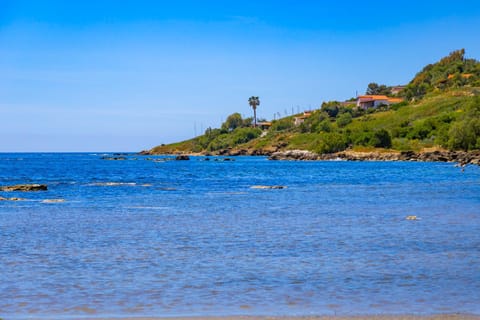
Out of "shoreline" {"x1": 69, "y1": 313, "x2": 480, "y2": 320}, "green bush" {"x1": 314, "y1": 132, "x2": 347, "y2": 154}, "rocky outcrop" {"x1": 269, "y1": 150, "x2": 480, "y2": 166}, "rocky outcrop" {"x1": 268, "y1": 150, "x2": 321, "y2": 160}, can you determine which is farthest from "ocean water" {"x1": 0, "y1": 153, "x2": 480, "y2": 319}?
"green bush" {"x1": 314, "y1": 132, "x2": 347, "y2": 154}

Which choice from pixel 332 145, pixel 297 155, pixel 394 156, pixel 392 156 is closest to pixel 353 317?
pixel 394 156

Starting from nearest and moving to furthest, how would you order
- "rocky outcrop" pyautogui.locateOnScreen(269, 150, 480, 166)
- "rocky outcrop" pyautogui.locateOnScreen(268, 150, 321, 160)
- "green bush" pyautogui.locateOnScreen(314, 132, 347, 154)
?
"rocky outcrop" pyautogui.locateOnScreen(269, 150, 480, 166) → "rocky outcrop" pyautogui.locateOnScreen(268, 150, 321, 160) → "green bush" pyautogui.locateOnScreen(314, 132, 347, 154)

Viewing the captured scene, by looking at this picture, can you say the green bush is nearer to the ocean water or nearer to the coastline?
the coastline

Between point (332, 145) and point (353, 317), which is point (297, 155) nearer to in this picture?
point (332, 145)

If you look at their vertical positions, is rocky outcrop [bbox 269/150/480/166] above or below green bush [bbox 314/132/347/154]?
below

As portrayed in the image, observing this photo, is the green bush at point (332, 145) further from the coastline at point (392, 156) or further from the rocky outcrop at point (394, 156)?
the rocky outcrop at point (394, 156)

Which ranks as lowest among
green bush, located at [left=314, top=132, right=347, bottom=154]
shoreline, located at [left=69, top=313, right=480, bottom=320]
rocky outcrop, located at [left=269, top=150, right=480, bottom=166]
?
shoreline, located at [left=69, top=313, right=480, bottom=320]

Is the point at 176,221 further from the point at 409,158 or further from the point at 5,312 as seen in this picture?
the point at 409,158

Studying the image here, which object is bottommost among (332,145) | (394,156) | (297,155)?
(394,156)

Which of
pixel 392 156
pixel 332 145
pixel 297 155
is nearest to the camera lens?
pixel 392 156

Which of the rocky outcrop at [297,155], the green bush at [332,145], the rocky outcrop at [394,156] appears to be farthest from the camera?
the green bush at [332,145]

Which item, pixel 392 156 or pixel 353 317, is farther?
pixel 392 156

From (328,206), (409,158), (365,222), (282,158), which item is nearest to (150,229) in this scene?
(365,222)

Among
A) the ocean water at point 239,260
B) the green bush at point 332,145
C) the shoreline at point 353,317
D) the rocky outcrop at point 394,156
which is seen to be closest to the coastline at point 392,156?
the rocky outcrop at point 394,156
